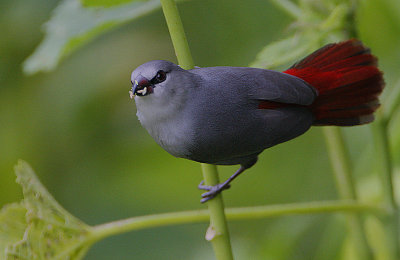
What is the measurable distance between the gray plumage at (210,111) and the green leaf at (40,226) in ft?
0.88

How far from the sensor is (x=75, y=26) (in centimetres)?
145

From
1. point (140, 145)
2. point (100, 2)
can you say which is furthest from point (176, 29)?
point (140, 145)

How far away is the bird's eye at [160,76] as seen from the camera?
3.11 ft

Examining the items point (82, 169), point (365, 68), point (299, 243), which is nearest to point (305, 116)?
point (365, 68)

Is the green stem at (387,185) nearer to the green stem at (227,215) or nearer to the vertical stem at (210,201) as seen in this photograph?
the green stem at (227,215)

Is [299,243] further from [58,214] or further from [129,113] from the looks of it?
[58,214]

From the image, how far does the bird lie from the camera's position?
3.16 feet

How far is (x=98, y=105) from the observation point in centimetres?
216

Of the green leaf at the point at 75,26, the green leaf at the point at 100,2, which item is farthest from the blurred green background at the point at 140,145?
the green leaf at the point at 100,2

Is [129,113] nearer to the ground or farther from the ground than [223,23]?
nearer to the ground

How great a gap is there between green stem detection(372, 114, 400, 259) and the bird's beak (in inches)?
19.4

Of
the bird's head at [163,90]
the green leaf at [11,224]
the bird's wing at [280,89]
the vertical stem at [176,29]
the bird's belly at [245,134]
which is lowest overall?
the green leaf at [11,224]

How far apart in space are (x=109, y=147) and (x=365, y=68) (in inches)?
47.8

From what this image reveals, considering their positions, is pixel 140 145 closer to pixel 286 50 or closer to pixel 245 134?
pixel 286 50
